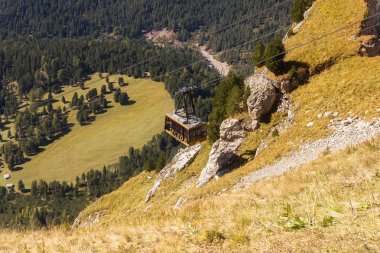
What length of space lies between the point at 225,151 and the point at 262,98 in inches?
380

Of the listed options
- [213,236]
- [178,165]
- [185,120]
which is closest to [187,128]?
[185,120]

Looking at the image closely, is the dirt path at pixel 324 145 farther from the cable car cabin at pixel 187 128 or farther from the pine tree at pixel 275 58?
the cable car cabin at pixel 187 128

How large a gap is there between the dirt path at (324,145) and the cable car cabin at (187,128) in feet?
80.2

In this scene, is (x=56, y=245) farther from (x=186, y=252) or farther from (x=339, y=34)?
(x=339, y=34)

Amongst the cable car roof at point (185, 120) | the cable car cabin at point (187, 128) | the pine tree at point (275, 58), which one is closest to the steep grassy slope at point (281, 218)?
the pine tree at point (275, 58)

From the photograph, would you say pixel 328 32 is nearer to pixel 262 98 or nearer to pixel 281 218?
pixel 262 98

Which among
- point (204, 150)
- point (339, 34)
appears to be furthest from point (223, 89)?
point (339, 34)

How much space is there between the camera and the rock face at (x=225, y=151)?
55.1 meters

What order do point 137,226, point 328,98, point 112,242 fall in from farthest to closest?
1. point 328,98
2. point 137,226
3. point 112,242

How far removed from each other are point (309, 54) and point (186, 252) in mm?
49090

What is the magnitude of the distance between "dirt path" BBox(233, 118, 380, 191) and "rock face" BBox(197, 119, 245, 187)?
8.88 m

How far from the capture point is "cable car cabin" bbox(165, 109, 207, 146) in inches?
2749

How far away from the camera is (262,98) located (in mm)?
57156

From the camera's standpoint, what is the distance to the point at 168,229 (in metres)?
21.1
